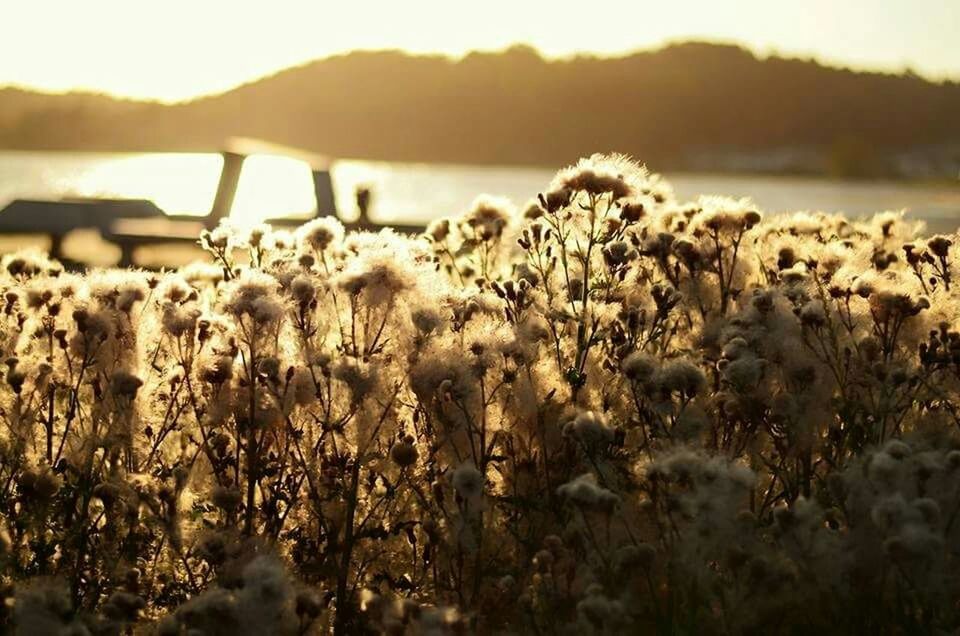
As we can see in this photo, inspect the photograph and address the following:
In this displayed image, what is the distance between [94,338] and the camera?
498 cm

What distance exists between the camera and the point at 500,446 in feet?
16.0

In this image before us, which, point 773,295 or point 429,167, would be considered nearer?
point 773,295

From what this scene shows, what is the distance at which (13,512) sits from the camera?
4734 mm

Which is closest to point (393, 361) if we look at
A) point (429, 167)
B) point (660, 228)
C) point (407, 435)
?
point (407, 435)

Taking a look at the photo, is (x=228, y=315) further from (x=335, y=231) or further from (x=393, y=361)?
(x=335, y=231)

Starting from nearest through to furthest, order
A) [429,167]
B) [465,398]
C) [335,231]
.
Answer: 1. [465,398]
2. [335,231]
3. [429,167]

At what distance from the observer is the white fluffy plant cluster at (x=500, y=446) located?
387 cm

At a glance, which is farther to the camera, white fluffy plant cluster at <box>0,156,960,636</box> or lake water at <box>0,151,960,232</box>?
lake water at <box>0,151,960,232</box>

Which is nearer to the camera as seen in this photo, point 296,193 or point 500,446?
point 500,446

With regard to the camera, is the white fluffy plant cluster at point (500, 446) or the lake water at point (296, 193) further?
the lake water at point (296, 193)

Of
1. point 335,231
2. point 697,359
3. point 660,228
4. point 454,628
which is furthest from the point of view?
point 660,228

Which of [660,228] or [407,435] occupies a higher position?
[660,228]

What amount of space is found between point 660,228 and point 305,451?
204 cm

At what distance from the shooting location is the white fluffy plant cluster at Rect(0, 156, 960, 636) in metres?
3.87
